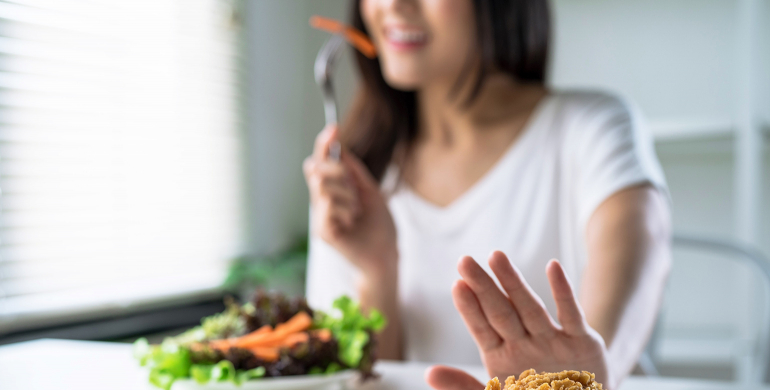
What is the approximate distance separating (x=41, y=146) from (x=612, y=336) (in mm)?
1147

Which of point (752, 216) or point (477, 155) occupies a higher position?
point (477, 155)

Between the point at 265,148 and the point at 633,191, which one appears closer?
the point at 633,191

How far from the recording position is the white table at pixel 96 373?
492 mm

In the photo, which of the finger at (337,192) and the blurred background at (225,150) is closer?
the finger at (337,192)

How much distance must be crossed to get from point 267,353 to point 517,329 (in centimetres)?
25

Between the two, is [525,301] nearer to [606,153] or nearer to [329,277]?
[606,153]

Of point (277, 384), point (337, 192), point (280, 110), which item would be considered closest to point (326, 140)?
point (337, 192)

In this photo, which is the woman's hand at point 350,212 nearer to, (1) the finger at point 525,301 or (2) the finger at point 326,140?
(2) the finger at point 326,140

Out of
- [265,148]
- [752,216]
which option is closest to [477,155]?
[752,216]

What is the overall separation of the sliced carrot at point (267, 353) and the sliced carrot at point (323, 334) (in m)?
0.04

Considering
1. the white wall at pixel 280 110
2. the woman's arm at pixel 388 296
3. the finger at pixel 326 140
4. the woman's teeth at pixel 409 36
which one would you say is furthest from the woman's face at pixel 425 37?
the white wall at pixel 280 110

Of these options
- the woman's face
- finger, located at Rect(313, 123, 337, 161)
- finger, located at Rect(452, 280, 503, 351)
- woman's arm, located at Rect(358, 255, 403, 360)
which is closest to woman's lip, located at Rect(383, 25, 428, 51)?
the woman's face

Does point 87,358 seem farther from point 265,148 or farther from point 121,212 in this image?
point 265,148

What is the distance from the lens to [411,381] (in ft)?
1.62
